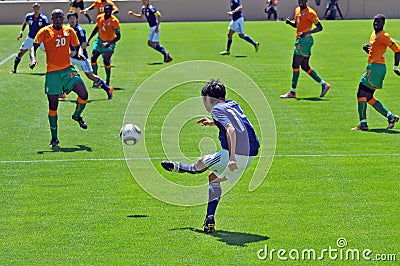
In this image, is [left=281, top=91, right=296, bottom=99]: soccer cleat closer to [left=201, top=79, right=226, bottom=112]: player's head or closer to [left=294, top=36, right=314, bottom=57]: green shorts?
[left=294, top=36, right=314, bottom=57]: green shorts

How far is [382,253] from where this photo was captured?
943 centimetres

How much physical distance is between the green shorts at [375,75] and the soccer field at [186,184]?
97 cm

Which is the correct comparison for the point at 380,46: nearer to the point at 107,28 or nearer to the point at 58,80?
the point at 58,80

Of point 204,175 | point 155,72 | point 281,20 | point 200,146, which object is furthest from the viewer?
point 281,20

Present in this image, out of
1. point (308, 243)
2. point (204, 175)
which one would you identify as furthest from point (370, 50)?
point (308, 243)

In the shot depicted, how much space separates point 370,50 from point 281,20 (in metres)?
32.9

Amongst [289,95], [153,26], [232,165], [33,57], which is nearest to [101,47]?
[289,95]

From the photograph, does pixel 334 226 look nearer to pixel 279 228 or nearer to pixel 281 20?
pixel 279 228

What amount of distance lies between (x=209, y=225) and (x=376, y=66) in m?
7.64

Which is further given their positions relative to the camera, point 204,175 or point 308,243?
point 204,175

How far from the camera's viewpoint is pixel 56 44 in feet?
50.9

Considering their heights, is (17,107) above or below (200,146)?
below

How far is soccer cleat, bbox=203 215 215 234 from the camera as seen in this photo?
1021 cm

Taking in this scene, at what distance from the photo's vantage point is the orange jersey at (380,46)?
1648cm
